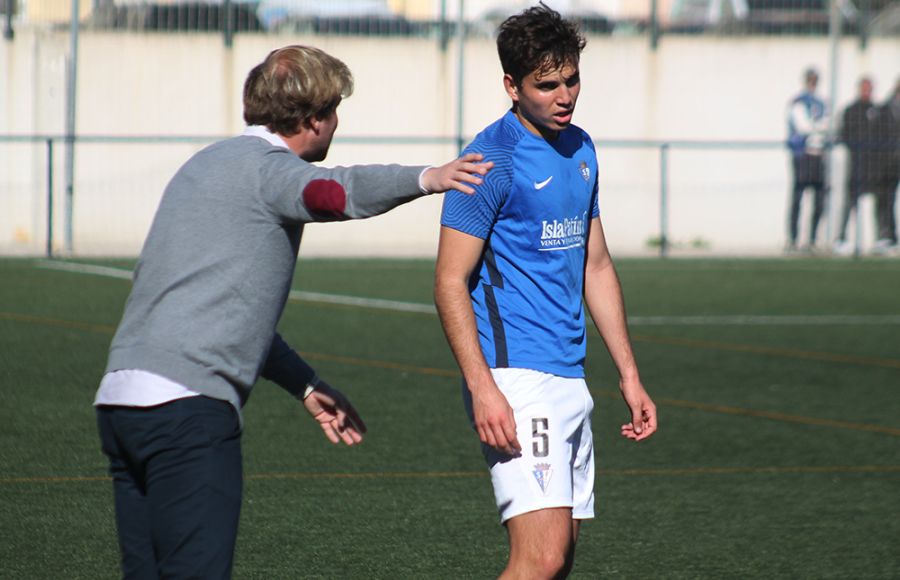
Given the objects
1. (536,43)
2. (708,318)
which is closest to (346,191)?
(536,43)

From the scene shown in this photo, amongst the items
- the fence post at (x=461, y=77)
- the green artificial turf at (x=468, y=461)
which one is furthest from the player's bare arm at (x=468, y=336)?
the fence post at (x=461, y=77)

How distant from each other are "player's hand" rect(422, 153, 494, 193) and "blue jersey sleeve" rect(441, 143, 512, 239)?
28.1 inches

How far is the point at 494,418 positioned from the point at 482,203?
59 centimetres

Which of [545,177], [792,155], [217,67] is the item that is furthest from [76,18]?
[545,177]

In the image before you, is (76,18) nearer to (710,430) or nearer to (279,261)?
(710,430)

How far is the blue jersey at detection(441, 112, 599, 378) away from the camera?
4.48 m

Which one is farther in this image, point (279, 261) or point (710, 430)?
point (710, 430)

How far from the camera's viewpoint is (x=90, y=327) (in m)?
13.4

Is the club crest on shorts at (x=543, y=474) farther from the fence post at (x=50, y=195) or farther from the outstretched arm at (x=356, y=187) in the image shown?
the fence post at (x=50, y=195)

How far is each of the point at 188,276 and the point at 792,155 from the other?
20532 millimetres

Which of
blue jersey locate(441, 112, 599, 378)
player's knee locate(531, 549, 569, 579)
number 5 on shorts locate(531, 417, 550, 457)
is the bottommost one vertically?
player's knee locate(531, 549, 569, 579)

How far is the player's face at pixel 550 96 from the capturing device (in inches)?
175

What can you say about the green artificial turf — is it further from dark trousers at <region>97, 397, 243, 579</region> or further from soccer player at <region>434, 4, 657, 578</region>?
dark trousers at <region>97, 397, 243, 579</region>

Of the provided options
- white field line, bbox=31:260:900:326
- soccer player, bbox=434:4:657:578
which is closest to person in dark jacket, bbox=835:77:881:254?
white field line, bbox=31:260:900:326
